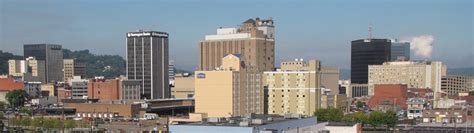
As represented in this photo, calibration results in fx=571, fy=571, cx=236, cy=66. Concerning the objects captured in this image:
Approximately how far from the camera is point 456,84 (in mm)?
64062

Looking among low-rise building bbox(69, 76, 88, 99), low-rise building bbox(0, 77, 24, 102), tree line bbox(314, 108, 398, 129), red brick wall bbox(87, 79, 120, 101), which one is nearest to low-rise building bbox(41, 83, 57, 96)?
low-rise building bbox(69, 76, 88, 99)

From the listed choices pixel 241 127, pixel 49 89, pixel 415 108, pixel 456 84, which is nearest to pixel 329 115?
pixel 415 108

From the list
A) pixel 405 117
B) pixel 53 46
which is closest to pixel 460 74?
pixel 405 117

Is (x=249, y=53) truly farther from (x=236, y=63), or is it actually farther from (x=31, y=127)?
(x=31, y=127)

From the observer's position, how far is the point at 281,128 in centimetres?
1855

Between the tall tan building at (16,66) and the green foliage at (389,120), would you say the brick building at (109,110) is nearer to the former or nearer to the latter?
the green foliage at (389,120)

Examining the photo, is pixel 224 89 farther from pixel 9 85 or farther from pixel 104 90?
pixel 9 85

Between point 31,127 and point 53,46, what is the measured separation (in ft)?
221

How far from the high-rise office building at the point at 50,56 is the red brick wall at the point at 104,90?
36.6m

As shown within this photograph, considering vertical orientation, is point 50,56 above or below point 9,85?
above

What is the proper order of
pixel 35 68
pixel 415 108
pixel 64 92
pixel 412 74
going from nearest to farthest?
pixel 415 108 < pixel 64 92 < pixel 412 74 < pixel 35 68

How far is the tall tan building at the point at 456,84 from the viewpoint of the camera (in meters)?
62.5

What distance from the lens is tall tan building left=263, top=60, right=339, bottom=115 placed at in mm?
36156

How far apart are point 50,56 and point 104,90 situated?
144 feet
